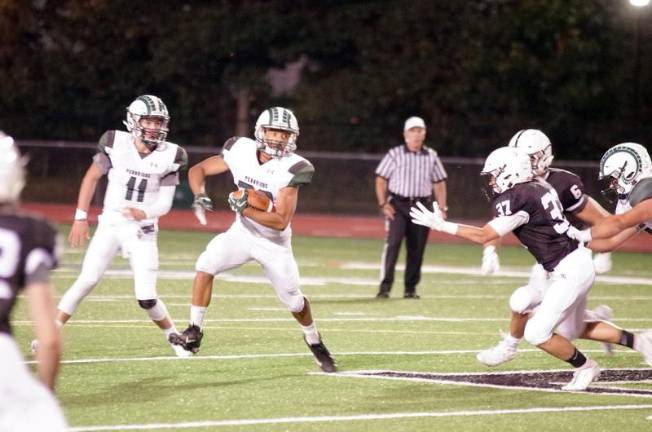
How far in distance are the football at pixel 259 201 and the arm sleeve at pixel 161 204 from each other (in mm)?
705

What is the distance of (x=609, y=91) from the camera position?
Result: 25562 mm

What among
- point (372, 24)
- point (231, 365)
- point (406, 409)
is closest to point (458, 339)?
point (231, 365)

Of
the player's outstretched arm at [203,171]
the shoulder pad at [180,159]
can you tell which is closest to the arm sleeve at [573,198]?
the player's outstretched arm at [203,171]

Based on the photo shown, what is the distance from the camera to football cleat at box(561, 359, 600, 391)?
7.32 meters

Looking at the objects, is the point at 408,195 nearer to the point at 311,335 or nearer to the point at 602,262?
the point at 602,262

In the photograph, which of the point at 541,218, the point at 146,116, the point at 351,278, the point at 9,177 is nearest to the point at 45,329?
the point at 9,177

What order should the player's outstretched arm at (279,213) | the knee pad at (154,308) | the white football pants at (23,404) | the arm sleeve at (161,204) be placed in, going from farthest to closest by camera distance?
the arm sleeve at (161,204)
the knee pad at (154,308)
the player's outstretched arm at (279,213)
the white football pants at (23,404)

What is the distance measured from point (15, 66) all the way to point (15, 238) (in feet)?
82.7

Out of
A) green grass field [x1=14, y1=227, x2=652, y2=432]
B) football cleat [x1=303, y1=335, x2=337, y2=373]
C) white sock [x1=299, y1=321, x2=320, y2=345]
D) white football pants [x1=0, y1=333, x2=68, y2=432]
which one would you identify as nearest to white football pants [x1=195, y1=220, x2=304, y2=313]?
white sock [x1=299, y1=321, x2=320, y2=345]

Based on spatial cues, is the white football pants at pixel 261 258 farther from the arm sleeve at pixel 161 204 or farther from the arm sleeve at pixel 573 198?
the arm sleeve at pixel 573 198

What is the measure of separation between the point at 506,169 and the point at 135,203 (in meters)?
2.47

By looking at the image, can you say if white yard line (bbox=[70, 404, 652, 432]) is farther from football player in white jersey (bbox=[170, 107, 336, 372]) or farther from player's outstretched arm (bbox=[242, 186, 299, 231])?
player's outstretched arm (bbox=[242, 186, 299, 231])

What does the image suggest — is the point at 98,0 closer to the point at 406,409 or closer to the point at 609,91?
the point at 609,91

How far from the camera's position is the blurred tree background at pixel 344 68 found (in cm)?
2497
